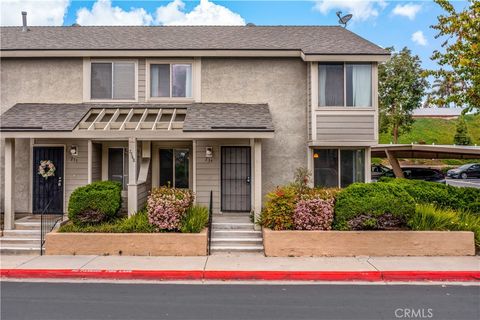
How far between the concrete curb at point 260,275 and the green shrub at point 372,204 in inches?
67.0

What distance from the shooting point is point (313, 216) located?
9125 millimetres

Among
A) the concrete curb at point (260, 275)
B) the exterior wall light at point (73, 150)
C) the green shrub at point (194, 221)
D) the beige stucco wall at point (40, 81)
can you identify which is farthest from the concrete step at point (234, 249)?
the beige stucco wall at point (40, 81)

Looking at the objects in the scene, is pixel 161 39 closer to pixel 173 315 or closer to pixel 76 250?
pixel 76 250

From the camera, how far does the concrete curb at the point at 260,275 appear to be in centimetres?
749

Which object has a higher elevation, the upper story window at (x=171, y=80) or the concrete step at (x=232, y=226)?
the upper story window at (x=171, y=80)

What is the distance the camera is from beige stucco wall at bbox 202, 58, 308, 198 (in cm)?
1174

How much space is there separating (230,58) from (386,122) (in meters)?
25.0

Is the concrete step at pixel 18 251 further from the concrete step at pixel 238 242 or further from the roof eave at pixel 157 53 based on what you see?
the roof eave at pixel 157 53

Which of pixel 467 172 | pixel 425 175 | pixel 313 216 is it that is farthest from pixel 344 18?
pixel 467 172

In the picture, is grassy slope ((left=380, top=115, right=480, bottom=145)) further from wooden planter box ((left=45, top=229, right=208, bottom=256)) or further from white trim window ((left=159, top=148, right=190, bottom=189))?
wooden planter box ((left=45, top=229, right=208, bottom=256))

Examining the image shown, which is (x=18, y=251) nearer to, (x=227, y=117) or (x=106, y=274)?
(x=106, y=274)

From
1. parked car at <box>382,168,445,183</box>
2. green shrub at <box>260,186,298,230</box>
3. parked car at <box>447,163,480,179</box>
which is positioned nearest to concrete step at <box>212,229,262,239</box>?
green shrub at <box>260,186,298,230</box>

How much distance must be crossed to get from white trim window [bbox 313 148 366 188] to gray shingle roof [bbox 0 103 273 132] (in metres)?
2.41

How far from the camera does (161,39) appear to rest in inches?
498
